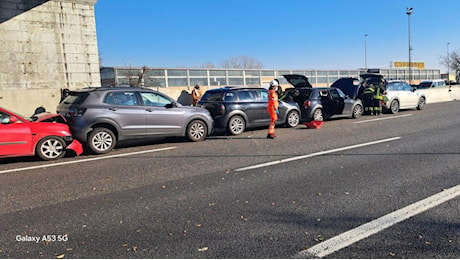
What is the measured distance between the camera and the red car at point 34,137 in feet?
24.6

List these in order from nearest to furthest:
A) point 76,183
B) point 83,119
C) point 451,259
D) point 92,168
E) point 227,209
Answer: point 451,259 → point 227,209 → point 76,183 → point 92,168 → point 83,119

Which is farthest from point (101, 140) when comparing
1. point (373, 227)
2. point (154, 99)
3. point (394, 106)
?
point (394, 106)

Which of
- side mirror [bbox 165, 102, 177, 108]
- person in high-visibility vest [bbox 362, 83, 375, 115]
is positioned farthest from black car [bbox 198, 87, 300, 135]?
person in high-visibility vest [bbox 362, 83, 375, 115]

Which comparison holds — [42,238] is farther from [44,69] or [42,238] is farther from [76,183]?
[44,69]

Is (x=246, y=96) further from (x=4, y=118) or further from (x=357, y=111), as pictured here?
(x=4, y=118)

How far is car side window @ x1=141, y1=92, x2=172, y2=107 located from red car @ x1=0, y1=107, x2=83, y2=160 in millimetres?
2115

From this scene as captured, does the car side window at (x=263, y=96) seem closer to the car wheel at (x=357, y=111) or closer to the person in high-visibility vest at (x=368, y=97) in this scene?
the car wheel at (x=357, y=111)

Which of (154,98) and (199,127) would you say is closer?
(154,98)

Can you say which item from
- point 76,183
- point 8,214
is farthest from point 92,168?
point 8,214

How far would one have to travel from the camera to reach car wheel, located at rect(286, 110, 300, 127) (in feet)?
42.9

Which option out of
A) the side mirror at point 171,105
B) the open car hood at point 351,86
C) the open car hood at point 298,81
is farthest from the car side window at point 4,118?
the open car hood at point 351,86

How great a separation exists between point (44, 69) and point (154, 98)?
584cm

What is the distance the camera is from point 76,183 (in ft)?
19.5

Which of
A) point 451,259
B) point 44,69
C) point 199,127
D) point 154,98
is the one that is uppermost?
point 44,69
